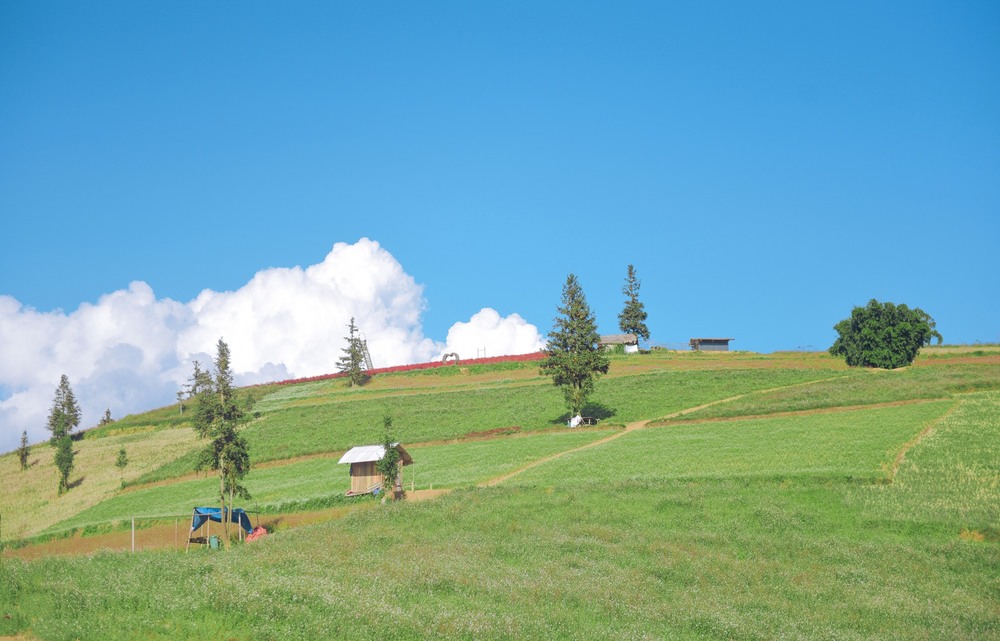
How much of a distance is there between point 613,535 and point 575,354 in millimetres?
43717

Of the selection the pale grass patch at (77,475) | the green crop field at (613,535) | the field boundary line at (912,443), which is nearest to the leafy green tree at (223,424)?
the green crop field at (613,535)

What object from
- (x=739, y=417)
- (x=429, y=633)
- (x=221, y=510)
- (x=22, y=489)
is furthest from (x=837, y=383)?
(x=22, y=489)

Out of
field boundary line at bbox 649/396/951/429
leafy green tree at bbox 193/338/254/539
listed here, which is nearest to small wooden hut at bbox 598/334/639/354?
field boundary line at bbox 649/396/951/429

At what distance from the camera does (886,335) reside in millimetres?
97750

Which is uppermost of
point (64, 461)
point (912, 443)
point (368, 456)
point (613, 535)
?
Result: point (64, 461)

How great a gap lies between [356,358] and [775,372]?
65.1 metres

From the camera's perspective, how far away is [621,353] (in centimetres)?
12319

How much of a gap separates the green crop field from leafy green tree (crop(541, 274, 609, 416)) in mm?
4501

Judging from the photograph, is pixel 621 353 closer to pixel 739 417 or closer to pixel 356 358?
pixel 356 358

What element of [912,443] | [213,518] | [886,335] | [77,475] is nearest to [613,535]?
[213,518]

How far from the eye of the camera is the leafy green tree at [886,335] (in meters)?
96.5

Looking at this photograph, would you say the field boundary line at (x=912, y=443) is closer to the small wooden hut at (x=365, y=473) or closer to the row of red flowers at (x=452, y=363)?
the small wooden hut at (x=365, y=473)

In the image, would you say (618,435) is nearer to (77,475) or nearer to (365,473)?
(365,473)

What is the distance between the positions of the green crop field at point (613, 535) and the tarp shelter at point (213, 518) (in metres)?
6.02
